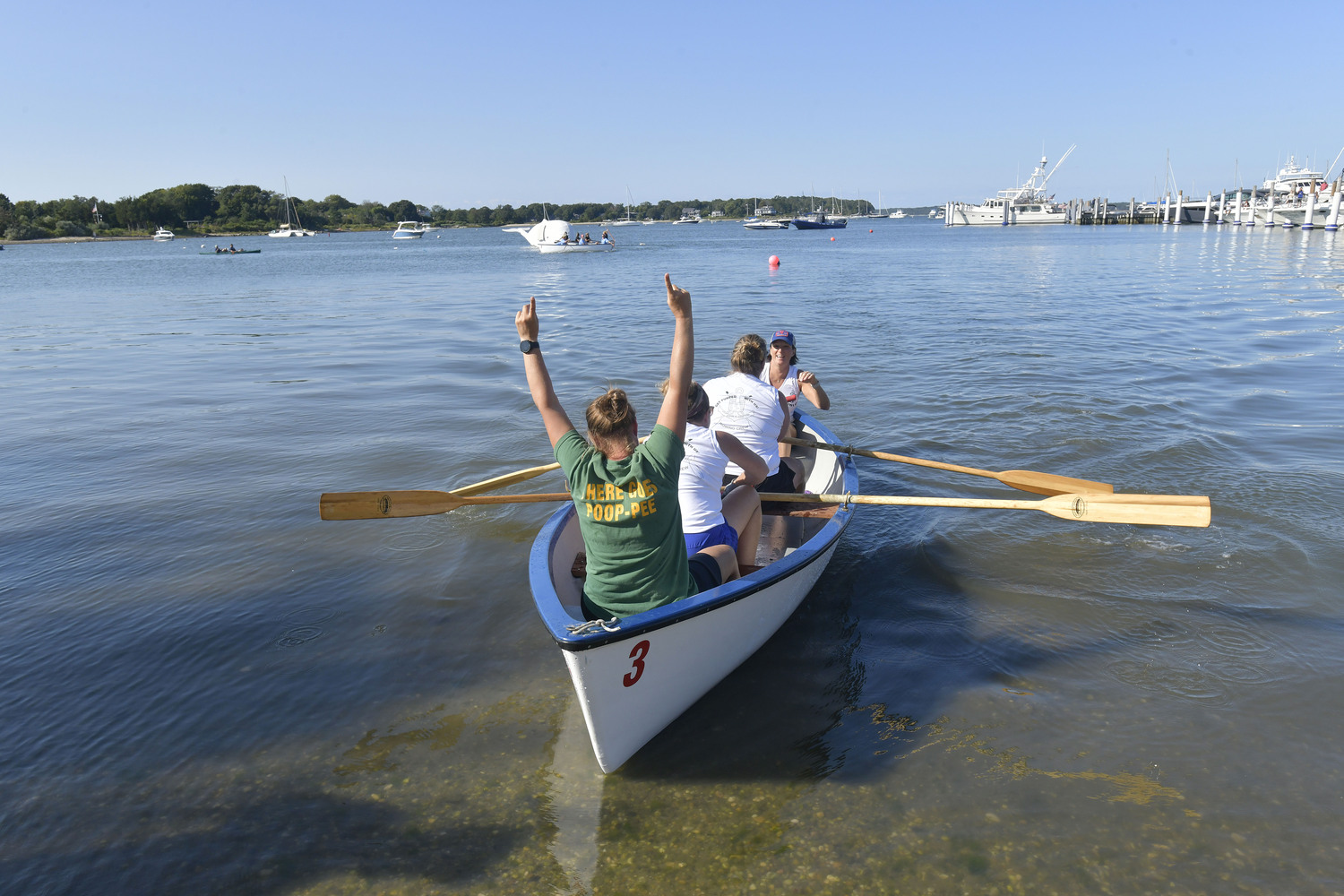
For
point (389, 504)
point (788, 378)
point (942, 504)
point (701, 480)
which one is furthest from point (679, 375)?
point (788, 378)

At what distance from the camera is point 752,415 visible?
6.26m

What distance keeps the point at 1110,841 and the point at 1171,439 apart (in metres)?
7.50

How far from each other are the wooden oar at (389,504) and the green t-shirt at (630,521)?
185 centimetres

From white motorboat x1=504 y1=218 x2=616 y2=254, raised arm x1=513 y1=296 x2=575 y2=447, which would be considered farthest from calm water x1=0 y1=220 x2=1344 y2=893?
white motorboat x1=504 y1=218 x2=616 y2=254

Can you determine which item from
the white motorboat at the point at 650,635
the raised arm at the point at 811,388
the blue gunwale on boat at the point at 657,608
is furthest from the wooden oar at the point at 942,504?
the raised arm at the point at 811,388

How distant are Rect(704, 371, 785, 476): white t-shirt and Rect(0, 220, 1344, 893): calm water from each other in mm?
1349

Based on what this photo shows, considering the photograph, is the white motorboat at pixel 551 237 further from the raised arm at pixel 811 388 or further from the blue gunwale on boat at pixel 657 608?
the blue gunwale on boat at pixel 657 608

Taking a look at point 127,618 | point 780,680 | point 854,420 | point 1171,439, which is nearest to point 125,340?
point 127,618

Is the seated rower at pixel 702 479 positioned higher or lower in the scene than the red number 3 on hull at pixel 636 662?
higher

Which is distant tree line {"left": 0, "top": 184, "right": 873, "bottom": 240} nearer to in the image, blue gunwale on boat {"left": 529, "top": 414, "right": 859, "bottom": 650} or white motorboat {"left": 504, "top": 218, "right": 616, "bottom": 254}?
white motorboat {"left": 504, "top": 218, "right": 616, "bottom": 254}

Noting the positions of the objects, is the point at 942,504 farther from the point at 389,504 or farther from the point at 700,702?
the point at 389,504

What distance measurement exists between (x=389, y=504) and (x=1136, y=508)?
526 centimetres

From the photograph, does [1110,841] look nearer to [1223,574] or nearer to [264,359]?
[1223,574]

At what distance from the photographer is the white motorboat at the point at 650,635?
12.1 ft
